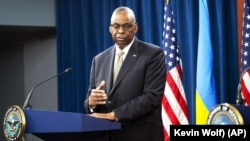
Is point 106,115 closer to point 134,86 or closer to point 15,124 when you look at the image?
point 134,86

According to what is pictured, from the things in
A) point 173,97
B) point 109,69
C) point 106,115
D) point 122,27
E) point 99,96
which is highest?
point 122,27

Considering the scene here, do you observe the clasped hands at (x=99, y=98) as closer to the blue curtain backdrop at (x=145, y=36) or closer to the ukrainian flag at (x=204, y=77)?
the ukrainian flag at (x=204, y=77)

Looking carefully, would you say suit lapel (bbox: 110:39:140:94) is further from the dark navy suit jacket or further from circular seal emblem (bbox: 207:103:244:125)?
circular seal emblem (bbox: 207:103:244:125)

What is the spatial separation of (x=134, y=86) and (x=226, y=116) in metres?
0.72

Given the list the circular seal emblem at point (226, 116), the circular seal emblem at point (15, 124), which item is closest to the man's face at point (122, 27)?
the circular seal emblem at point (15, 124)

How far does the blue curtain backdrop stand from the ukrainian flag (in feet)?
1.50

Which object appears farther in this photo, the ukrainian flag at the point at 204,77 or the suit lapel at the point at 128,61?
the ukrainian flag at the point at 204,77

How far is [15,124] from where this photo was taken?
262 centimetres

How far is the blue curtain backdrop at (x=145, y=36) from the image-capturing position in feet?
16.3

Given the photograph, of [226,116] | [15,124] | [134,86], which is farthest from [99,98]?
[226,116]

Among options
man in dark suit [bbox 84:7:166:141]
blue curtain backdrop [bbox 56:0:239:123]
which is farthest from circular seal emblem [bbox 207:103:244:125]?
blue curtain backdrop [bbox 56:0:239:123]

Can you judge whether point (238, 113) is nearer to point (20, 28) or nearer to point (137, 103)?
point (137, 103)

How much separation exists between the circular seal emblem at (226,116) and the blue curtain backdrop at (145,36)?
276 centimetres

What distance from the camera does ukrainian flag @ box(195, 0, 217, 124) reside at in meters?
4.46
